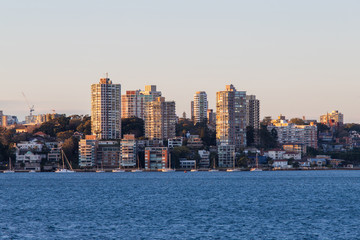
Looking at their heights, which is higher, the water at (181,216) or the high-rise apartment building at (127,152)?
the high-rise apartment building at (127,152)

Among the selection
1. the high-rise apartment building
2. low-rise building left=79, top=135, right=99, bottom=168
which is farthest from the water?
the high-rise apartment building

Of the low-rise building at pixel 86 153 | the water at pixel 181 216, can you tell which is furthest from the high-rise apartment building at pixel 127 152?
the water at pixel 181 216

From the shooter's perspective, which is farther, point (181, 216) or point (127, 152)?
point (127, 152)

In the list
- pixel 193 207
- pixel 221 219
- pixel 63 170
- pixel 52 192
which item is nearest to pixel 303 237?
pixel 221 219

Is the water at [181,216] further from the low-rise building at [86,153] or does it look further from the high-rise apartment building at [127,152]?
the high-rise apartment building at [127,152]

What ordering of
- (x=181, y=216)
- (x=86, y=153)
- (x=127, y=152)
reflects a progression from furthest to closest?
(x=127, y=152), (x=86, y=153), (x=181, y=216)

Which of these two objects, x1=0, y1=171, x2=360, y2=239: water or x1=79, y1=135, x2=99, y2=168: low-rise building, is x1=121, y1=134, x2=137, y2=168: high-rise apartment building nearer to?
x1=79, y1=135, x2=99, y2=168: low-rise building

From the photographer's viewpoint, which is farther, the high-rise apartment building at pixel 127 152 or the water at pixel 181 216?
the high-rise apartment building at pixel 127 152

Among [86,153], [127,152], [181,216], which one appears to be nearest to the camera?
[181,216]

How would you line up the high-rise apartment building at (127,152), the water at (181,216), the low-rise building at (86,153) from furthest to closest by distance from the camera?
the high-rise apartment building at (127,152) < the low-rise building at (86,153) < the water at (181,216)

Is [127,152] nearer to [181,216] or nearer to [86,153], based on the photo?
[86,153]

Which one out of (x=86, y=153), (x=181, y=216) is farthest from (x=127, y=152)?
(x=181, y=216)

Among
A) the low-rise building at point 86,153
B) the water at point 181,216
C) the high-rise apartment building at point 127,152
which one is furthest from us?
the high-rise apartment building at point 127,152

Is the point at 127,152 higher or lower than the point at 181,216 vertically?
higher
